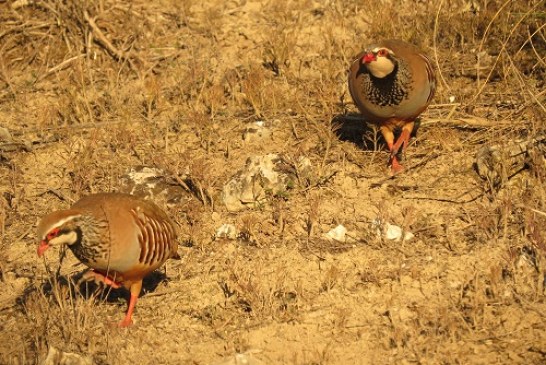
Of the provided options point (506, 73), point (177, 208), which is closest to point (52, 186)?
point (177, 208)

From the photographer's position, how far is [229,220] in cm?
562

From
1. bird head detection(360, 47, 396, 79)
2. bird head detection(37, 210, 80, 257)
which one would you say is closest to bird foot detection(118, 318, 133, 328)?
bird head detection(37, 210, 80, 257)

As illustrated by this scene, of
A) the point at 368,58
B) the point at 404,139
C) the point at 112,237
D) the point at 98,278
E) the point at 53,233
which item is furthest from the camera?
the point at 404,139

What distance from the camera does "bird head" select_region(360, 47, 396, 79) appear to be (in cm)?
567

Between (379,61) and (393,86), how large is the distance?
0.61 ft

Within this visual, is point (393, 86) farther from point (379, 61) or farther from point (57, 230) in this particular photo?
point (57, 230)

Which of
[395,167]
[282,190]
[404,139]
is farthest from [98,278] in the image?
[404,139]

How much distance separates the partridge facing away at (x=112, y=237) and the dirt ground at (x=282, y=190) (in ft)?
0.74

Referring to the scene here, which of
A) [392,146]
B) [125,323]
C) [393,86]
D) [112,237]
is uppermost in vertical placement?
[393,86]

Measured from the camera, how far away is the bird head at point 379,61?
5672 millimetres

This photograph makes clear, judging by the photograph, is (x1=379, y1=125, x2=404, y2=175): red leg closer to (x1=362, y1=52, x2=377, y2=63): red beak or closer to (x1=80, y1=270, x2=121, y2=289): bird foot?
(x1=362, y1=52, x2=377, y2=63): red beak

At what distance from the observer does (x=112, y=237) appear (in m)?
4.57

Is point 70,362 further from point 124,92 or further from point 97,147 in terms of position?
point 124,92

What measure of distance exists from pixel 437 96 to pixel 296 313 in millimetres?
2709
